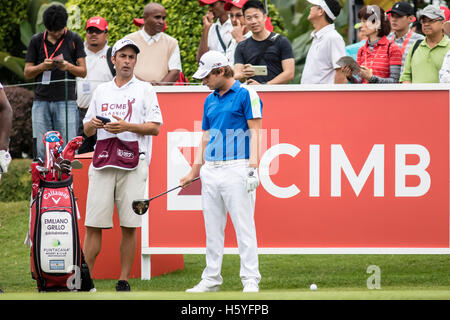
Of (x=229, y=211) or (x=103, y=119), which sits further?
(x=103, y=119)

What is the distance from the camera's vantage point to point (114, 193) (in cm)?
841

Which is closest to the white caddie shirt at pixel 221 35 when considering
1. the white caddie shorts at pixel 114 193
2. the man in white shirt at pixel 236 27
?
the man in white shirt at pixel 236 27

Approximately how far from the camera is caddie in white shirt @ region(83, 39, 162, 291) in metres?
8.25

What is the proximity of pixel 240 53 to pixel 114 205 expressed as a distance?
87.0 inches

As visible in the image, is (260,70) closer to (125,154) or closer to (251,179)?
(125,154)

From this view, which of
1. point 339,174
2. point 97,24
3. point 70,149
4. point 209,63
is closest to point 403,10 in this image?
point 339,174

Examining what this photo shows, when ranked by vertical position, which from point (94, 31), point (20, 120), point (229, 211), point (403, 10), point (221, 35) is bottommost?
point (229, 211)

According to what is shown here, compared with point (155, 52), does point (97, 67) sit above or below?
below

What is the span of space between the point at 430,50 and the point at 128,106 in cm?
331

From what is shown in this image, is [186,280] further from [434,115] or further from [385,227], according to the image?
[434,115]

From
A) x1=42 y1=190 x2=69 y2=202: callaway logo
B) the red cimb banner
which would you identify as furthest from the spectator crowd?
x1=42 y1=190 x2=69 y2=202: callaway logo

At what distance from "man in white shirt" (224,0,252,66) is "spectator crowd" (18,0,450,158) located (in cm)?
1

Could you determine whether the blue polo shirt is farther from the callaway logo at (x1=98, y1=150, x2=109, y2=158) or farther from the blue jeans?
the blue jeans
